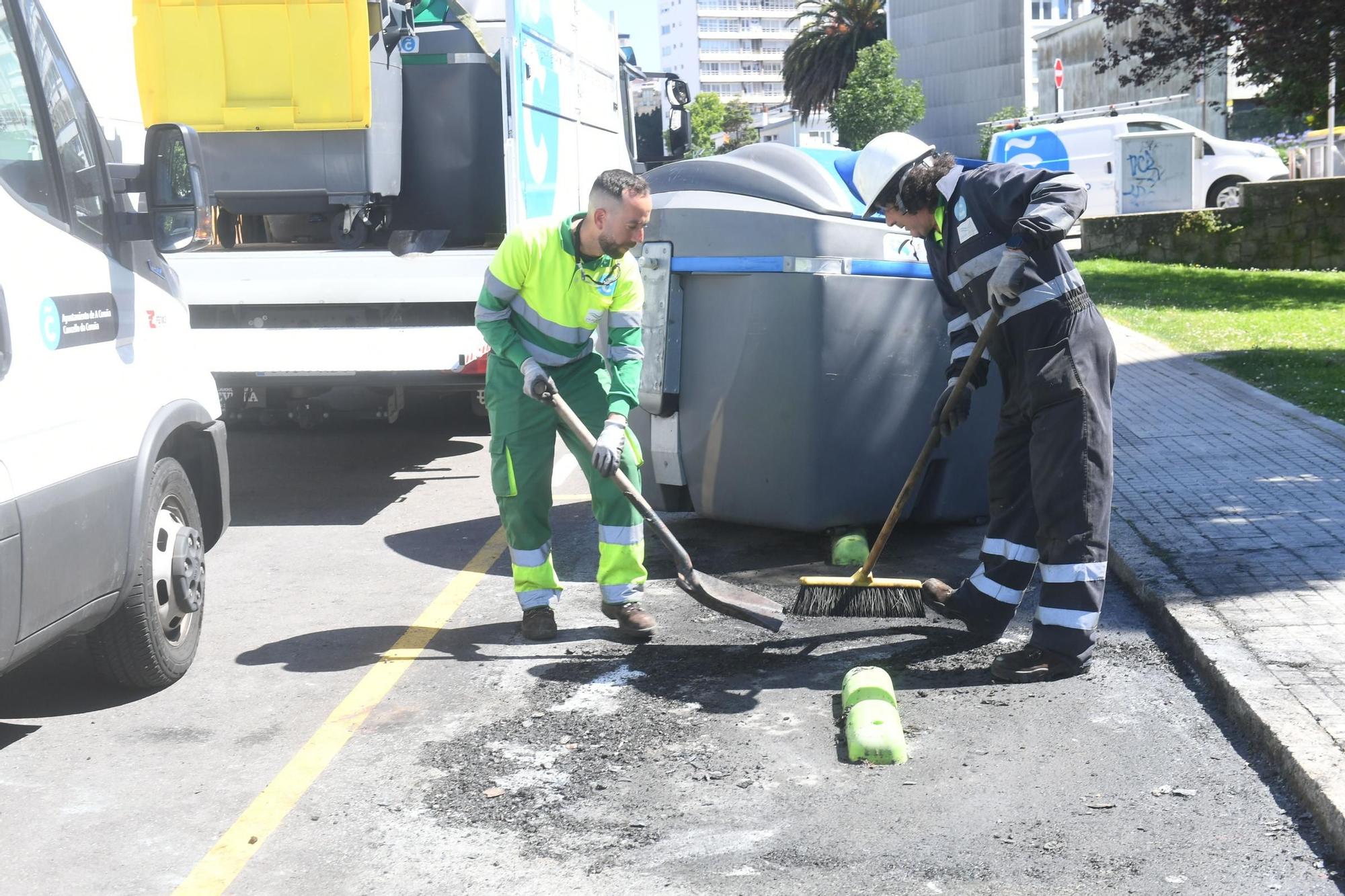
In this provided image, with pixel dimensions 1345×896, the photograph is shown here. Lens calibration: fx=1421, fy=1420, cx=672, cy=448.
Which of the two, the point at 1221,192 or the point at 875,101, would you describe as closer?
the point at 1221,192

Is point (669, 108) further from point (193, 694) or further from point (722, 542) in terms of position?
point (193, 694)

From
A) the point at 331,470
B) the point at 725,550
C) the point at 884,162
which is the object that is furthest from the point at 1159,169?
the point at 884,162

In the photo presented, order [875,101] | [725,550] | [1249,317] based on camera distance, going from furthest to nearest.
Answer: [875,101] → [1249,317] → [725,550]

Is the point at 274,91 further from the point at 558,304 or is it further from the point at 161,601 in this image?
the point at 161,601

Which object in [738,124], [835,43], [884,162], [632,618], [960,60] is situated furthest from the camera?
[738,124]

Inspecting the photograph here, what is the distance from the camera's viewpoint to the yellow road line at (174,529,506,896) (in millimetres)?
3311

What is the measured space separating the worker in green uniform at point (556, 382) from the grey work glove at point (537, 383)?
0.03 ft

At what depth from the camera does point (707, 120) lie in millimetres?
88250

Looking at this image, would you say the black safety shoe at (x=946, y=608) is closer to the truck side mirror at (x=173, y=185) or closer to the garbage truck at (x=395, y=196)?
the truck side mirror at (x=173, y=185)

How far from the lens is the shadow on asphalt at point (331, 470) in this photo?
736 centimetres

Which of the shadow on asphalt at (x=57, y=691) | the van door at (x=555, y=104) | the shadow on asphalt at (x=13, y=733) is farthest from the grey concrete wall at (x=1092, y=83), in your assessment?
the shadow on asphalt at (x=13, y=733)

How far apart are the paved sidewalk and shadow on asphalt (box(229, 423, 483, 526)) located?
3.77 meters

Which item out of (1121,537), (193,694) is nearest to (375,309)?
(193,694)

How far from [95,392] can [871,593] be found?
2.70 meters
